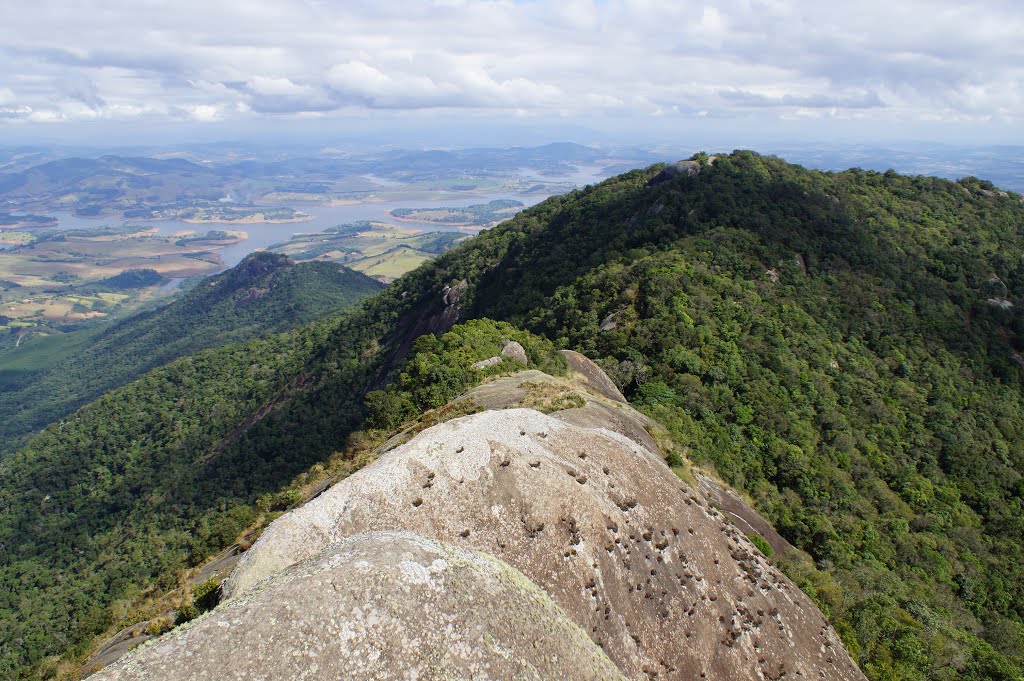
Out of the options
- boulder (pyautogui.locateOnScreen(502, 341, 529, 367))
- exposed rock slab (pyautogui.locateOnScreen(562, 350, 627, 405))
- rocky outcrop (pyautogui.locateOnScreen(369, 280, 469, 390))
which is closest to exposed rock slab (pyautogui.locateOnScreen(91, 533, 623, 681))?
exposed rock slab (pyautogui.locateOnScreen(562, 350, 627, 405))

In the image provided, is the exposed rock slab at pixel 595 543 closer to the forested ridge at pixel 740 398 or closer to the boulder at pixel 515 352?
the forested ridge at pixel 740 398

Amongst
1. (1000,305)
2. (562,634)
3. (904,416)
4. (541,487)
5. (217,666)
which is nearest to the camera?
(217,666)

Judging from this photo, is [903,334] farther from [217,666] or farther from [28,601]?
[28,601]

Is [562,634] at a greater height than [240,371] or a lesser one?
greater

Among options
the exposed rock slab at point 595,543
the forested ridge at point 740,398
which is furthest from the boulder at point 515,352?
the exposed rock slab at point 595,543

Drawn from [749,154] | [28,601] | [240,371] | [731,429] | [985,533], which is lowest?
[28,601]

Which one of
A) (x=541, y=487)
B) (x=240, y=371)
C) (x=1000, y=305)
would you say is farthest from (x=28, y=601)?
(x=1000, y=305)

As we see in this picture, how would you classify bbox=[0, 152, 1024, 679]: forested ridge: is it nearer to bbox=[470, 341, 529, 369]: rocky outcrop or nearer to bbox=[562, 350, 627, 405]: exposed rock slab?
bbox=[470, 341, 529, 369]: rocky outcrop
